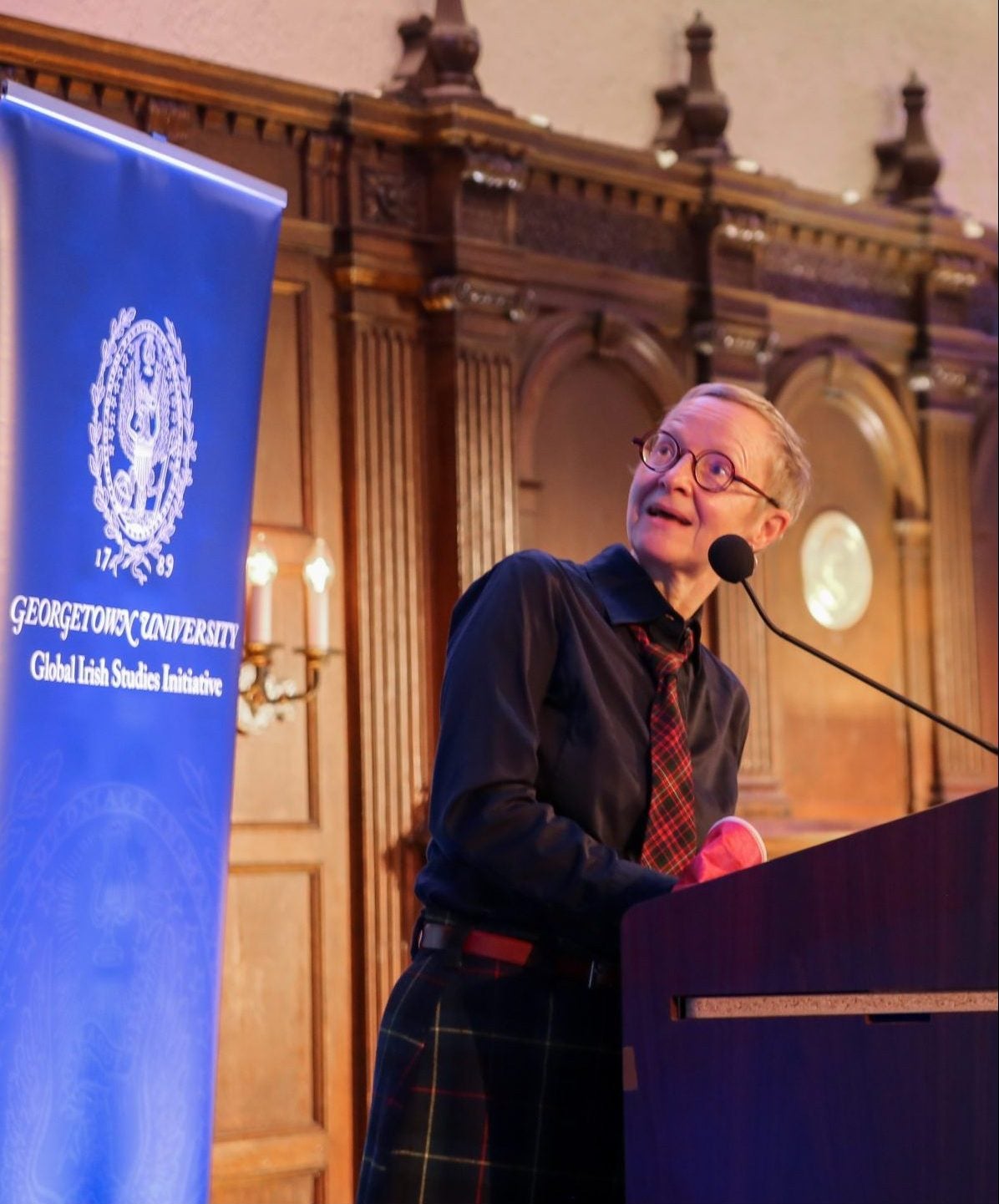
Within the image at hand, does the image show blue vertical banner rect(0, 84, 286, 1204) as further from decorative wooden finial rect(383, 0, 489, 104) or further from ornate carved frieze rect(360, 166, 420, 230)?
decorative wooden finial rect(383, 0, 489, 104)

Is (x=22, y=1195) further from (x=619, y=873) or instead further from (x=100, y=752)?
(x=619, y=873)

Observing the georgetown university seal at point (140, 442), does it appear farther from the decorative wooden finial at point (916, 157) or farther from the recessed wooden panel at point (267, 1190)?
the decorative wooden finial at point (916, 157)

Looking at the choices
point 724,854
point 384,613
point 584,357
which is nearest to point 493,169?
point 584,357

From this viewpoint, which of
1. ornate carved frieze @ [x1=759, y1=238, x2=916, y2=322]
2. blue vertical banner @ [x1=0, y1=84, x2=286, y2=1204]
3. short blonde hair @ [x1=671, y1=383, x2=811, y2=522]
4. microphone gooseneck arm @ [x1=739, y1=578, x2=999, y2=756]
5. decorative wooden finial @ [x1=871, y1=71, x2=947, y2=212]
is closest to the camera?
microphone gooseneck arm @ [x1=739, y1=578, x2=999, y2=756]

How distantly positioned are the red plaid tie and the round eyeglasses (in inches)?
8.3

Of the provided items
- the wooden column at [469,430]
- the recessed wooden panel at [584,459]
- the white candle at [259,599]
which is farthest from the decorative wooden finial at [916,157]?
the white candle at [259,599]

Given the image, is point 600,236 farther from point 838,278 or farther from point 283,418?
point 283,418

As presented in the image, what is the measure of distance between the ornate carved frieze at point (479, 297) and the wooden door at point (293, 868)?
326 mm

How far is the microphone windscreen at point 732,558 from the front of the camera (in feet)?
6.75

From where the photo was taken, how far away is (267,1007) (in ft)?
17.4

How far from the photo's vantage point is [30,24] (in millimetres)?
4969

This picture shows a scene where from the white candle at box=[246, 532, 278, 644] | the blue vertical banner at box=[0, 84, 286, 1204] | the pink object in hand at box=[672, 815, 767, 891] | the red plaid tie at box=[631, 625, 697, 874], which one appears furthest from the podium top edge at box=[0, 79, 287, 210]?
the pink object in hand at box=[672, 815, 767, 891]

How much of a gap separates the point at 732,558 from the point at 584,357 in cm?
423

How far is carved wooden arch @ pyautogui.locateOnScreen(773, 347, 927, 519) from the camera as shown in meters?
6.86
